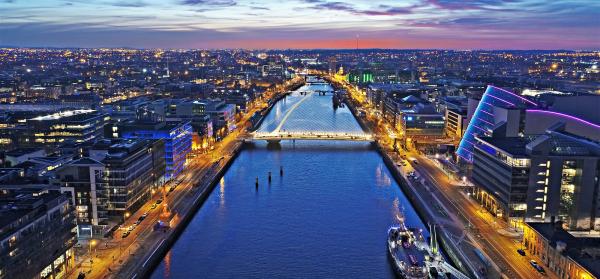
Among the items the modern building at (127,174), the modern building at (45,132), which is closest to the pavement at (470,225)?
the modern building at (127,174)

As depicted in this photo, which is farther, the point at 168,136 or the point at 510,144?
the point at 168,136

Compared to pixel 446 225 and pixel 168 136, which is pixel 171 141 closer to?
pixel 168 136

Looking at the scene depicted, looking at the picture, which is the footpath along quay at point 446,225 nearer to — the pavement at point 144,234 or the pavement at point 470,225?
the pavement at point 470,225

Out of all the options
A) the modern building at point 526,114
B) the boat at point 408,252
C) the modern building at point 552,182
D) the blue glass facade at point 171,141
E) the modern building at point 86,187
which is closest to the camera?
the boat at point 408,252

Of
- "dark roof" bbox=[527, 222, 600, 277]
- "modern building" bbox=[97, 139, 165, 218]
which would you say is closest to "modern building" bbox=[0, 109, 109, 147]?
"modern building" bbox=[97, 139, 165, 218]

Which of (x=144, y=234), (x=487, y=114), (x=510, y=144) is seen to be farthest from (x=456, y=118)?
(x=144, y=234)

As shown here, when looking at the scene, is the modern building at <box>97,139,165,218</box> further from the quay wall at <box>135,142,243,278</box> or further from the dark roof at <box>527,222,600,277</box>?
the dark roof at <box>527,222,600,277</box>
